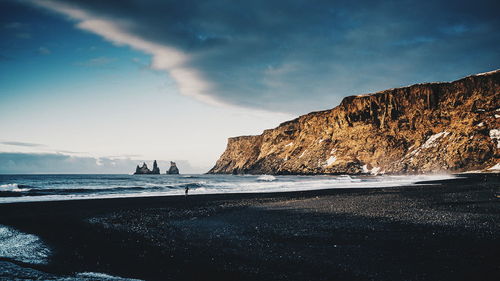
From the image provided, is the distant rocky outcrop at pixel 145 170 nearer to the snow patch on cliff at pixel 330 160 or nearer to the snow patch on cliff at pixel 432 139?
the snow patch on cliff at pixel 330 160

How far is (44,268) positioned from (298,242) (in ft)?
21.0

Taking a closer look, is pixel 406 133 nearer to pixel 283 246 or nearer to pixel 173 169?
pixel 283 246

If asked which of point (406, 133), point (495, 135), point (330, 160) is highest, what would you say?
point (406, 133)

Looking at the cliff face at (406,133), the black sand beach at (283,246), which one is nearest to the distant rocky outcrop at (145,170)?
the cliff face at (406,133)

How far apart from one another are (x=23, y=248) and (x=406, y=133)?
9971 cm

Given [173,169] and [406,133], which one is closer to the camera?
[406,133]

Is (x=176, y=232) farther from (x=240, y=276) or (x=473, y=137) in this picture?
(x=473, y=137)

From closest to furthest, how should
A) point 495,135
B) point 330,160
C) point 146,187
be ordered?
point 146,187 < point 495,135 < point 330,160

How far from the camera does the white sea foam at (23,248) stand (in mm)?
→ 7113

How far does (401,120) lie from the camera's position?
303ft

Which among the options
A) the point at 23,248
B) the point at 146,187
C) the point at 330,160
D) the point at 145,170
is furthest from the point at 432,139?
the point at 145,170

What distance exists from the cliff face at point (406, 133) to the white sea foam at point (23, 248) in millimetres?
88334

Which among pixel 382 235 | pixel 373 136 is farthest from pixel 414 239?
pixel 373 136

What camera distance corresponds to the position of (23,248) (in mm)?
8148
